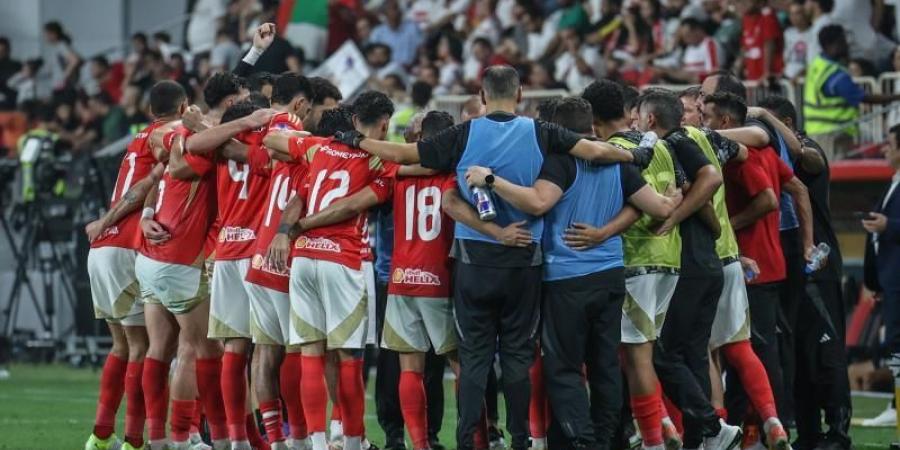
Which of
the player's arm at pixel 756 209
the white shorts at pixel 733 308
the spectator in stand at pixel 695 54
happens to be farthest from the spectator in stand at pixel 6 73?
the white shorts at pixel 733 308

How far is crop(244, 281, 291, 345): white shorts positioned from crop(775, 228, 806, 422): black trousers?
342cm

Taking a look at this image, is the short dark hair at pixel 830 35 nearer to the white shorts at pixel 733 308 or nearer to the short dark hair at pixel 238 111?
the white shorts at pixel 733 308

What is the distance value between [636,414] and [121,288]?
3731 mm

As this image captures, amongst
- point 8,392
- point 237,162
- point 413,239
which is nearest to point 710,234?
point 413,239

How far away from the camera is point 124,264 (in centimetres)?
1163

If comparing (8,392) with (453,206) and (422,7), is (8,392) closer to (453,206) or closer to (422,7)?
(453,206)

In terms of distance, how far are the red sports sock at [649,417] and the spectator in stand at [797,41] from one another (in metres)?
9.55

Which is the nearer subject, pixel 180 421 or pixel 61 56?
pixel 180 421

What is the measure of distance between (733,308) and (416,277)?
2.03m

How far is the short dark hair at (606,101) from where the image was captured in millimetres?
10344

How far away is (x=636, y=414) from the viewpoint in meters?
10.2

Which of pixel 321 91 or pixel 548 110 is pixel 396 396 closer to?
pixel 321 91

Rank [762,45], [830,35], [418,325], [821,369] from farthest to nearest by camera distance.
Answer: [762,45] < [830,35] < [821,369] < [418,325]

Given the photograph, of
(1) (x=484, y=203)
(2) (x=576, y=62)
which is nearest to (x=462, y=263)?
(1) (x=484, y=203)
